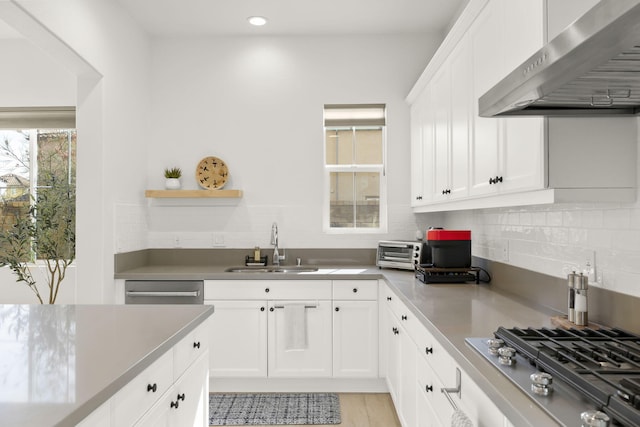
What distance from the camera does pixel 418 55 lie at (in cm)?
415

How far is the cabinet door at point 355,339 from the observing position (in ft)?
11.4

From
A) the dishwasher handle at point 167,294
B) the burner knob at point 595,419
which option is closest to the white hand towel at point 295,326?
the dishwasher handle at point 167,294

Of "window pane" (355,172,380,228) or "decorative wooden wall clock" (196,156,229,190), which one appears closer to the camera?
"decorative wooden wall clock" (196,156,229,190)

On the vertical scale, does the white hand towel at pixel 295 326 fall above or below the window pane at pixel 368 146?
below

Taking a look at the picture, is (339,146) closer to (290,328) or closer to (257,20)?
(257,20)

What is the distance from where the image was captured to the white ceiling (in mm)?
3576

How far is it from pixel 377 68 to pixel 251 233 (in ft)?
6.09

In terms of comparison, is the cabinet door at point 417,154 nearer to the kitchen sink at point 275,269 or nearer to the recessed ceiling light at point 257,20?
the kitchen sink at point 275,269

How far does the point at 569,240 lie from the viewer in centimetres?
203

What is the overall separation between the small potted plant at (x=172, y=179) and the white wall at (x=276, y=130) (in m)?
0.10

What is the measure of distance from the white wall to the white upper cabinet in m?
1.07

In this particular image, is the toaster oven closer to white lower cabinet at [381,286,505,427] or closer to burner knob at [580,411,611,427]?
white lower cabinet at [381,286,505,427]

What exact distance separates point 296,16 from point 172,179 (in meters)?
1.73

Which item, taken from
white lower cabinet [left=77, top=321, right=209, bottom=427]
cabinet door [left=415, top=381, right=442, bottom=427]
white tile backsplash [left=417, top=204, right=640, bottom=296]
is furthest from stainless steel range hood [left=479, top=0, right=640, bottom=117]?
white lower cabinet [left=77, top=321, right=209, bottom=427]
